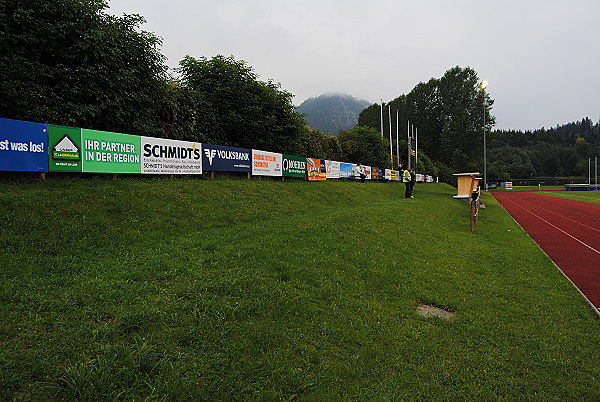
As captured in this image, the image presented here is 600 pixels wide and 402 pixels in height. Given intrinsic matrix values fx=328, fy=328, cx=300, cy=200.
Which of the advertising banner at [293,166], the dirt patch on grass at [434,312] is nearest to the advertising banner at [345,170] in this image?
the advertising banner at [293,166]

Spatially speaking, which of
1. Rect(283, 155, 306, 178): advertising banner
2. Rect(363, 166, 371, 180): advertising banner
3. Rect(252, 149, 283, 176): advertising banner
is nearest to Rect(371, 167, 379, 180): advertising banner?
Rect(363, 166, 371, 180): advertising banner

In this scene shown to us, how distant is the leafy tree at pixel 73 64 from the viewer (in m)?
9.98

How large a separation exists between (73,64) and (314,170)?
1547 cm

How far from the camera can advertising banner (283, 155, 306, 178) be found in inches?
804

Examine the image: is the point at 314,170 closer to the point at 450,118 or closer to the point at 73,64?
the point at 73,64

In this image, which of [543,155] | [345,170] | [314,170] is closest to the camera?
[314,170]

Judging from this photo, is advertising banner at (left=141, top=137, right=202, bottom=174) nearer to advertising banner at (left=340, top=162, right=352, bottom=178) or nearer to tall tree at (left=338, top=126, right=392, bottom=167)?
advertising banner at (left=340, top=162, right=352, bottom=178)

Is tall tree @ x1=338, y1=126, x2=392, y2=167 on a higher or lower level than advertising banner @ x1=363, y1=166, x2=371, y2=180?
higher

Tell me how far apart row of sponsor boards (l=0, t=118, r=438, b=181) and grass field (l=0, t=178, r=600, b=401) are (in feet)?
2.68

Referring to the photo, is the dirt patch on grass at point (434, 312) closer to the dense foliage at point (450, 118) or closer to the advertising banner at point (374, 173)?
the advertising banner at point (374, 173)

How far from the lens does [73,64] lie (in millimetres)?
11242

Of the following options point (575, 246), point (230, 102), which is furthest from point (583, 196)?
point (230, 102)

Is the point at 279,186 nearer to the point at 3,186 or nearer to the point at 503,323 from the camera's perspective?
the point at 3,186

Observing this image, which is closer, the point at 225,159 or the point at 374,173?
the point at 225,159
